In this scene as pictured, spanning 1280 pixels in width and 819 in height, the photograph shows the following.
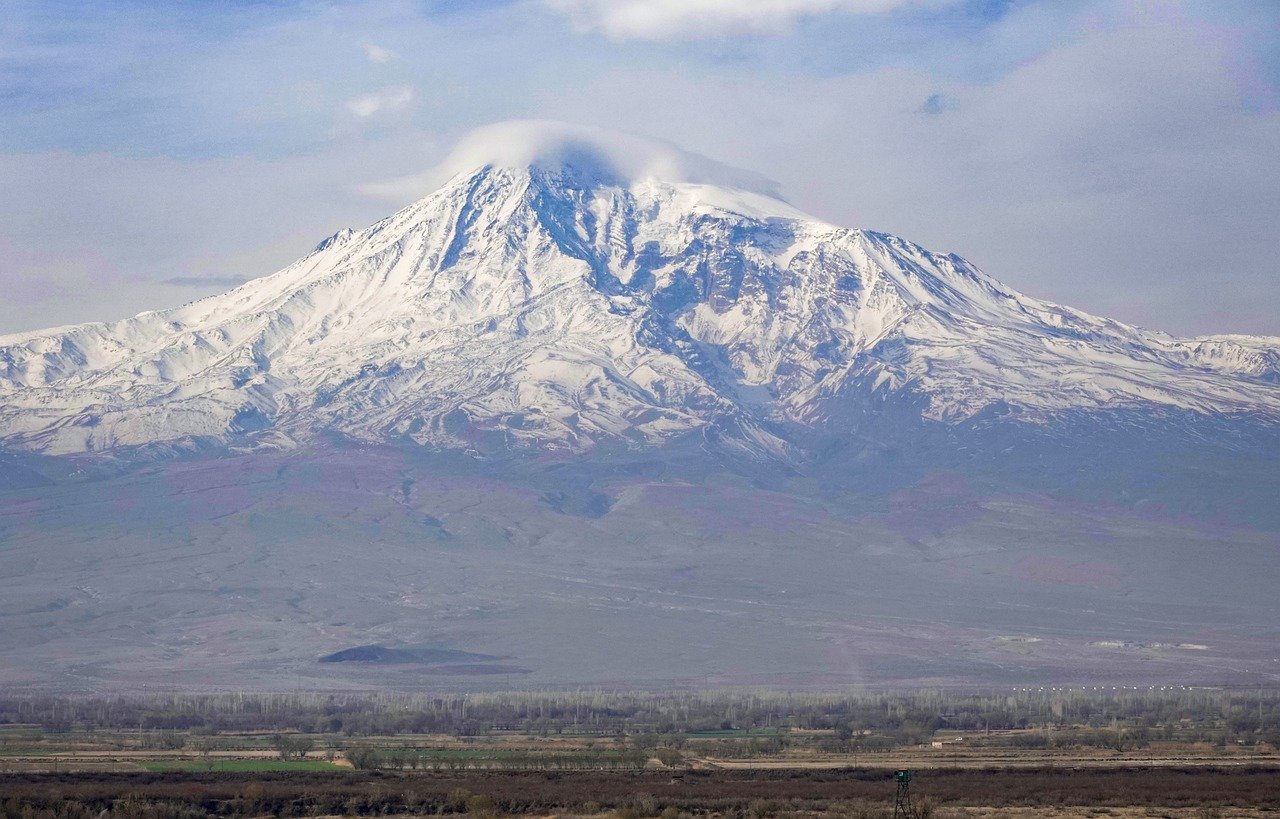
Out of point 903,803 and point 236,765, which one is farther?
point 236,765

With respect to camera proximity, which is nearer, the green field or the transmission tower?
the transmission tower

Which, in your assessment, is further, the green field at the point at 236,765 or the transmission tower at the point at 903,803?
the green field at the point at 236,765

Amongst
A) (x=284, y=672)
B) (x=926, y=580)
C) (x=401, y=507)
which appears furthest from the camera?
(x=401, y=507)

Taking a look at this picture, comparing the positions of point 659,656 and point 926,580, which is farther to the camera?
point 926,580

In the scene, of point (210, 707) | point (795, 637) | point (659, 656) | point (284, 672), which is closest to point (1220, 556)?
point (795, 637)

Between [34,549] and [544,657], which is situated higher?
[34,549]

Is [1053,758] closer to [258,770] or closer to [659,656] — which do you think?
[258,770]

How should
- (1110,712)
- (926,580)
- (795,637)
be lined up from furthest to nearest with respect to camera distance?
(926,580)
(795,637)
(1110,712)

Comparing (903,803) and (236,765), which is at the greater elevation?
(236,765)
